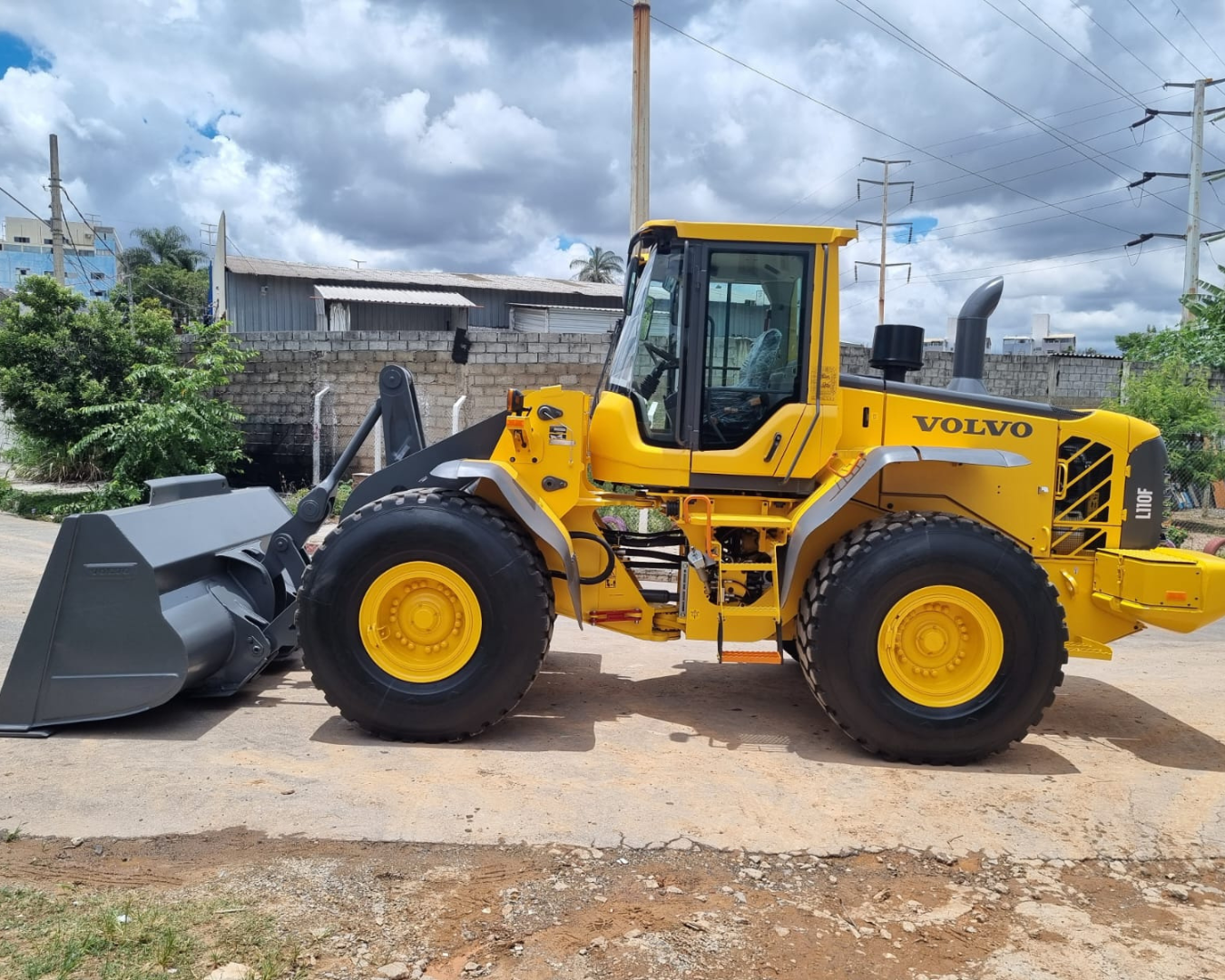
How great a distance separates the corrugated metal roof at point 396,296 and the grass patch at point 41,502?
11.4 m

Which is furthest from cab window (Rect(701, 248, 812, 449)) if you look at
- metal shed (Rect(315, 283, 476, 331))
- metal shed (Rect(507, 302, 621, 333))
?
metal shed (Rect(507, 302, 621, 333))

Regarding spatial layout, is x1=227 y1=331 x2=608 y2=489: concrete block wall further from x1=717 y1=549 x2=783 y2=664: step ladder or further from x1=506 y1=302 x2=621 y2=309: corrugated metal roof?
x1=506 y1=302 x2=621 y2=309: corrugated metal roof

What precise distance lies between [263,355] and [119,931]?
12.5 m

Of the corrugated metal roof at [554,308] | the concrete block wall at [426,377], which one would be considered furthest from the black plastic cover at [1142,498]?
the corrugated metal roof at [554,308]

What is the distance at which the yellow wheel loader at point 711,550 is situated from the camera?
449 centimetres

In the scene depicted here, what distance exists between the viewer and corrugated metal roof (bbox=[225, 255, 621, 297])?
91.5 feet

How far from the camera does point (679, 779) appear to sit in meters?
4.22

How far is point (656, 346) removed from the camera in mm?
5012

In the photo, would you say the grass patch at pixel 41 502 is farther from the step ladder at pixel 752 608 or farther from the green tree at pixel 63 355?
the step ladder at pixel 752 608

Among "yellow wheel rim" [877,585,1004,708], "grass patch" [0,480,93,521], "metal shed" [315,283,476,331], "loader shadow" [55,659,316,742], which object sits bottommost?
"loader shadow" [55,659,316,742]

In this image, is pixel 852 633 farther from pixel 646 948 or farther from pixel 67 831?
pixel 67 831

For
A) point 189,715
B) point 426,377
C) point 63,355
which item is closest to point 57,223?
point 63,355

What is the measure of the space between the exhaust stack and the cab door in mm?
1183

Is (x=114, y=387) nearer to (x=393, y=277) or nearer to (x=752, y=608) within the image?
(x=752, y=608)
